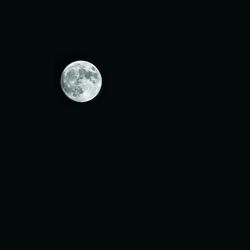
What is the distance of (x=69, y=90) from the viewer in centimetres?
563

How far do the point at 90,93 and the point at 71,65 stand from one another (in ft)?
2.00

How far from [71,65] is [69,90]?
0.46 meters

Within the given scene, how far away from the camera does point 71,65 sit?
5.66m

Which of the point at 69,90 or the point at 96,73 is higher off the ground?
the point at 96,73

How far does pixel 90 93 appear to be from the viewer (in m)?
5.68

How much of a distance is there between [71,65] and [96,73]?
0.47 meters

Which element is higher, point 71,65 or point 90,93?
point 71,65

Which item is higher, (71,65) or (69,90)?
(71,65)

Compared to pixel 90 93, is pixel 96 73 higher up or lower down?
higher up

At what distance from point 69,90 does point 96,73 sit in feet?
1.95

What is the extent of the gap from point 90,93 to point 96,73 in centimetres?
40
